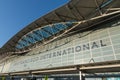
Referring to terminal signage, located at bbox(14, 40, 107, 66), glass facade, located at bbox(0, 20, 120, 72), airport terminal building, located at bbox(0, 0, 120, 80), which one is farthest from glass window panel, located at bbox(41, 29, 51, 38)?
terminal signage, located at bbox(14, 40, 107, 66)

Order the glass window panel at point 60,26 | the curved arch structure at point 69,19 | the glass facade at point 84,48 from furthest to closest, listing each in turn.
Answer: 1. the glass window panel at point 60,26
2. the curved arch structure at point 69,19
3. the glass facade at point 84,48

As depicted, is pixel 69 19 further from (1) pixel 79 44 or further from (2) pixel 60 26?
(1) pixel 79 44

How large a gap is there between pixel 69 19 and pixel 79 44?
4.80 meters

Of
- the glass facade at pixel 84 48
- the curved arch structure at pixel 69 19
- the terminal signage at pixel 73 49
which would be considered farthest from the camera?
the curved arch structure at pixel 69 19

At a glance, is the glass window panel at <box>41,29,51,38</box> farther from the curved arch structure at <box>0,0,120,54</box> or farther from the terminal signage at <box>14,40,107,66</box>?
the terminal signage at <box>14,40,107,66</box>

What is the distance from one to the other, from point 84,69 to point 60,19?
1079 cm

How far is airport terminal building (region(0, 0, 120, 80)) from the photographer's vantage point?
1750cm

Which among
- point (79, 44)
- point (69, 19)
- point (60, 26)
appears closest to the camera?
point (79, 44)

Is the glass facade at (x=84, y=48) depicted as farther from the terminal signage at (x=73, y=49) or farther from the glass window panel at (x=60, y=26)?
the glass window panel at (x=60, y=26)

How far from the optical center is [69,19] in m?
24.4

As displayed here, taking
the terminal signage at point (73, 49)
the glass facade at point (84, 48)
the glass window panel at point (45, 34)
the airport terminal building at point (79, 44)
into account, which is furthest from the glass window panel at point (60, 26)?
the terminal signage at point (73, 49)

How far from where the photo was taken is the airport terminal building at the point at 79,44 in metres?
17.5

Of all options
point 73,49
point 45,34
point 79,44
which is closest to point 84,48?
point 79,44

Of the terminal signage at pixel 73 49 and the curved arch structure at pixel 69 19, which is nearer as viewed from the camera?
the terminal signage at pixel 73 49
